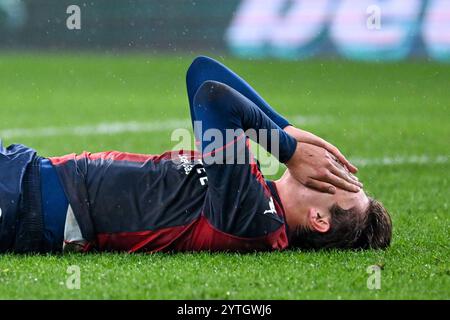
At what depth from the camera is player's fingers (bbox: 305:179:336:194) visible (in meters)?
4.72

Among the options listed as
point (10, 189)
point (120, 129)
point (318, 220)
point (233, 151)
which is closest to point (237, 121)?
point (233, 151)

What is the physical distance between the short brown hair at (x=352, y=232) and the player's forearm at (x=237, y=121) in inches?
19.4

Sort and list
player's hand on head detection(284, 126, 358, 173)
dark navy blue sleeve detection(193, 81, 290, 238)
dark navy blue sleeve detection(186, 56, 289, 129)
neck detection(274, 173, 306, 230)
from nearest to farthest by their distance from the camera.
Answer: dark navy blue sleeve detection(193, 81, 290, 238) < player's hand on head detection(284, 126, 358, 173) < neck detection(274, 173, 306, 230) < dark navy blue sleeve detection(186, 56, 289, 129)

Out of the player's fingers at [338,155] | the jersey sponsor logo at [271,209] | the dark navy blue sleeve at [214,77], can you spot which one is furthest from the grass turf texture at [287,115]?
the dark navy blue sleeve at [214,77]

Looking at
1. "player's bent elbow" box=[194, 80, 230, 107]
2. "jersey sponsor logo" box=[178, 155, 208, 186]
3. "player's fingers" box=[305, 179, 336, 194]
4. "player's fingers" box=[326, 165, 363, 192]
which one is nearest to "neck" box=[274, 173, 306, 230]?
"player's fingers" box=[305, 179, 336, 194]

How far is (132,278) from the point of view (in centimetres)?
434

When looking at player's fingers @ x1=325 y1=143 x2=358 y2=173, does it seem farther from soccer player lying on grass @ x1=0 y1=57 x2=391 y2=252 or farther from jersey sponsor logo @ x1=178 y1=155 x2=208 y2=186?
jersey sponsor logo @ x1=178 y1=155 x2=208 y2=186

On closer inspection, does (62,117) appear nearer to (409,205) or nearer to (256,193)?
(409,205)

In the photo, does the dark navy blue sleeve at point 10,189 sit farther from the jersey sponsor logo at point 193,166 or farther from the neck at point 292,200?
the neck at point 292,200

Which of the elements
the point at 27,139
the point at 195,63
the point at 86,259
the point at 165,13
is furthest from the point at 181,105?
the point at 86,259

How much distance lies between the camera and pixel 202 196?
190 inches

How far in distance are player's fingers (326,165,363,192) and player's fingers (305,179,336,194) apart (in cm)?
4

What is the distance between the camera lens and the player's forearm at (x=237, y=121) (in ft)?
15.2
